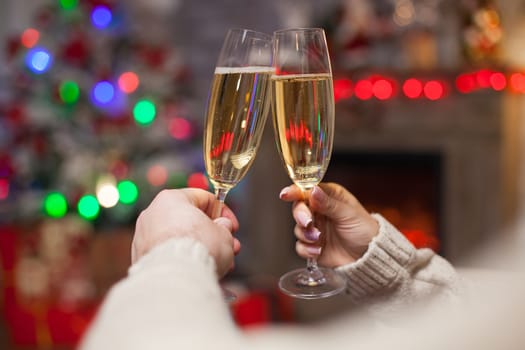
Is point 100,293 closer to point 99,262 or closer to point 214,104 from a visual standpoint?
point 99,262

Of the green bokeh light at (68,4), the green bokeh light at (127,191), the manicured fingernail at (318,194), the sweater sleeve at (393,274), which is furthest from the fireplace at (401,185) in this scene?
the manicured fingernail at (318,194)

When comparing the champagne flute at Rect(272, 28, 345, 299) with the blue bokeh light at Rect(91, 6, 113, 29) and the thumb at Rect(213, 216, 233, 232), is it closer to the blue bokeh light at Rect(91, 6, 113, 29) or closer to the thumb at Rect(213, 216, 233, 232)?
the thumb at Rect(213, 216, 233, 232)

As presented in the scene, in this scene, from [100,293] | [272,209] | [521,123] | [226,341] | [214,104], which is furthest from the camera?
[272,209]

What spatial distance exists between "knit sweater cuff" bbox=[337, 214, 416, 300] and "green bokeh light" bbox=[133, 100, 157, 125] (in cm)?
225

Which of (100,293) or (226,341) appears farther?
(100,293)

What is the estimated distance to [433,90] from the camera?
3.16 metres

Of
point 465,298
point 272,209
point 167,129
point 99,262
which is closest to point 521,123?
point 272,209

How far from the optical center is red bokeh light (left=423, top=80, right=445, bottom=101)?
3147 millimetres

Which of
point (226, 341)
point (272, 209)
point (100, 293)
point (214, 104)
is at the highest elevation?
point (214, 104)

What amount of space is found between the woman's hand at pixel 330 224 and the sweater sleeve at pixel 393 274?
0.03 meters

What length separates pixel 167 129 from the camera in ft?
10.6

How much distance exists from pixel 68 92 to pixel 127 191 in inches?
21.6

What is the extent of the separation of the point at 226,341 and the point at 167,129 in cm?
278

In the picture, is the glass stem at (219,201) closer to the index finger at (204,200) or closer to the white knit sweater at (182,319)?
the index finger at (204,200)
